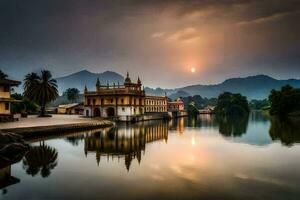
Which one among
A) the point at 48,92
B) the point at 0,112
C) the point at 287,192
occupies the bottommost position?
the point at 287,192

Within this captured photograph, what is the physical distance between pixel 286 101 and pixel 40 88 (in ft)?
269

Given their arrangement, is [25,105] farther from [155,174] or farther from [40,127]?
[155,174]

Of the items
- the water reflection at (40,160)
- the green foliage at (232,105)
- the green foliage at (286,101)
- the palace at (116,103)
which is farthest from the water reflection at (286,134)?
the green foliage at (232,105)

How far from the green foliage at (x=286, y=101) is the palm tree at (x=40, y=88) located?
77.7 metres

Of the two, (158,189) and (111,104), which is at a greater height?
(111,104)

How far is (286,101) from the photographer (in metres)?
106

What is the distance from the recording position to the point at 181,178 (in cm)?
1955

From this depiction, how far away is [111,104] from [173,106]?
2961 inches

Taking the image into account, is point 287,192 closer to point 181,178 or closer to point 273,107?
point 181,178

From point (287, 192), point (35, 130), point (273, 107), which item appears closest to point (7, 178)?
point (287, 192)

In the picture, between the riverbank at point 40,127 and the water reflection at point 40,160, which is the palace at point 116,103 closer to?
the riverbank at point 40,127

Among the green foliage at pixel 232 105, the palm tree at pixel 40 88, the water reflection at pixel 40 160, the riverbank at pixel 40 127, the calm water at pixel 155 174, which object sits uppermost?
the palm tree at pixel 40 88

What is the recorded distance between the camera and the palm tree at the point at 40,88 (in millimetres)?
80375

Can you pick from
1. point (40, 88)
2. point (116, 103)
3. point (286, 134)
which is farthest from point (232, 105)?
point (286, 134)
